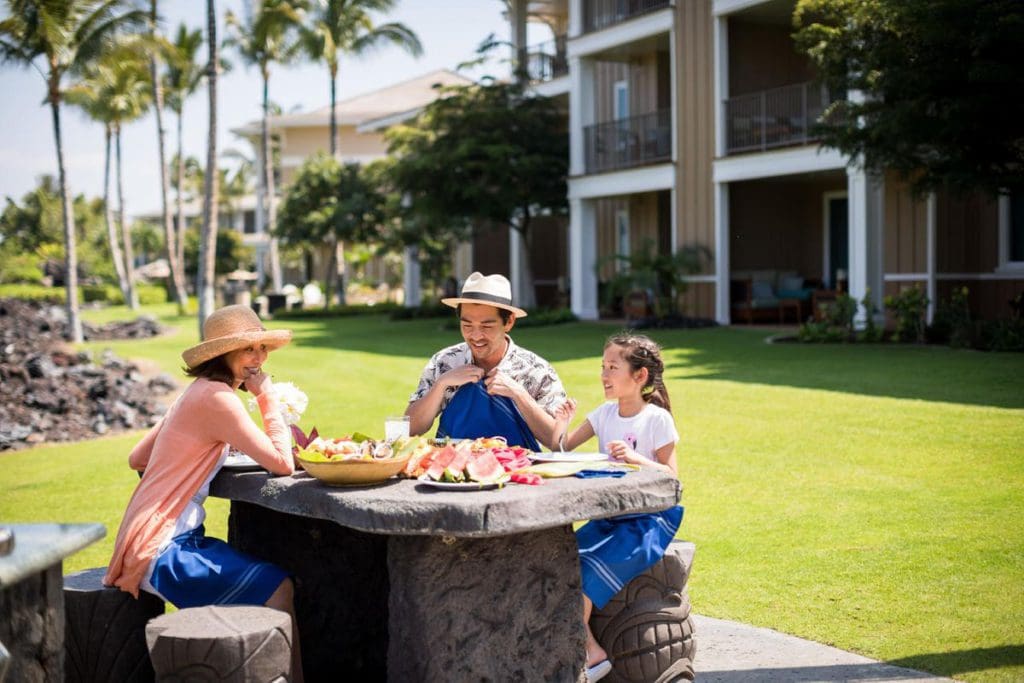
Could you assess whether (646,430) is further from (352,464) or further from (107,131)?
(107,131)

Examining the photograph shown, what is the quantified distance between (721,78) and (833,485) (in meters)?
15.5

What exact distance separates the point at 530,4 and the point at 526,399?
1071 inches

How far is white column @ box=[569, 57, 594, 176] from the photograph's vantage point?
27000mm

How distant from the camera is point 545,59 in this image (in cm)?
3006

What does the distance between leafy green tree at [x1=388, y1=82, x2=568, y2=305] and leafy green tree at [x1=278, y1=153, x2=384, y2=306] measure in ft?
27.9

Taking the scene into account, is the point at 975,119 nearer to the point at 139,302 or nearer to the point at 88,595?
the point at 88,595

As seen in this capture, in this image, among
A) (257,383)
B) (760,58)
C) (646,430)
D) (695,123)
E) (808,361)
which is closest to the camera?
(257,383)

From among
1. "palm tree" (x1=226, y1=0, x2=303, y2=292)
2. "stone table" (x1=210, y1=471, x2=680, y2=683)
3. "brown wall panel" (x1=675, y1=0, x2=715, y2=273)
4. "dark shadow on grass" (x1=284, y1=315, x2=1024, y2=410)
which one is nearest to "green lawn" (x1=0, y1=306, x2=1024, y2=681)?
"dark shadow on grass" (x1=284, y1=315, x2=1024, y2=410)

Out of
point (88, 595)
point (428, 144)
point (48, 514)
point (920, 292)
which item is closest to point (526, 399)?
point (88, 595)

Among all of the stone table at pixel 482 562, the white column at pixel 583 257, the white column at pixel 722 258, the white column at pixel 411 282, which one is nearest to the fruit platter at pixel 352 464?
the stone table at pixel 482 562

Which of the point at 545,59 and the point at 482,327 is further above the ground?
the point at 545,59

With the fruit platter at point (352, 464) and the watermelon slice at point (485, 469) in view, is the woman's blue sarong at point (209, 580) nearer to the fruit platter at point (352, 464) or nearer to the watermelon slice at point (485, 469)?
the fruit platter at point (352, 464)

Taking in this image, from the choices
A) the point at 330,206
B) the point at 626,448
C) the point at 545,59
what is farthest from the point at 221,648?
the point at 330,206

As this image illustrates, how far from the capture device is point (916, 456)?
10039 mm
